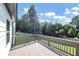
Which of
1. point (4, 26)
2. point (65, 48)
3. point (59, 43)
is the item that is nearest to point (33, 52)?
point (59, 43)

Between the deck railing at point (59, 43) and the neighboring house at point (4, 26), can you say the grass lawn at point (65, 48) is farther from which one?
the neighboring house at point (4, 26)

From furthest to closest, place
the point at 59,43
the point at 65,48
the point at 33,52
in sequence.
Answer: the point at 33,52, the point at 59,43, the point at 65,48

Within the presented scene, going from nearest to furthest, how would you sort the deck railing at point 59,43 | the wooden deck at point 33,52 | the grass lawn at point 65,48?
the grass lawn at point 65,48
the deck railing at point 59,43
the wooden deck at point 33,52

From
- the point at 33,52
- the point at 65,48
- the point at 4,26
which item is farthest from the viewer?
the point at 33,52

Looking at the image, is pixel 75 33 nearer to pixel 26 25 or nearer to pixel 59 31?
pixel 59 31

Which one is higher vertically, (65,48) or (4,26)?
(4,26)

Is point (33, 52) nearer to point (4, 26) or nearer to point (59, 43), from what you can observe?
point (59, 43)

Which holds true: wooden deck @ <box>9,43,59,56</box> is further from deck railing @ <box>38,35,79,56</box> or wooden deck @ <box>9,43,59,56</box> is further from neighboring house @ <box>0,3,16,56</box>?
neighboring house @ <box>0,3,16,56</box>

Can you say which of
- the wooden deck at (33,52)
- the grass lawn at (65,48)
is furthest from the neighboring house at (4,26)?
the grass lawn at (65,48)

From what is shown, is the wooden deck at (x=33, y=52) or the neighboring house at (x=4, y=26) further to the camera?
the wooden deck at (x=33, y=52)

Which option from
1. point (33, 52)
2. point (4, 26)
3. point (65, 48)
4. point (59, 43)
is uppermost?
point (4, 26)

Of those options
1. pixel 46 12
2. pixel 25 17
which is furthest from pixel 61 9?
pixel 25 17

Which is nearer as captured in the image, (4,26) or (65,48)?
(4,26)

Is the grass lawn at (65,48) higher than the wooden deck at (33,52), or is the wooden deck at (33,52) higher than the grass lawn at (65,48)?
the grass lawn at (65,48)
